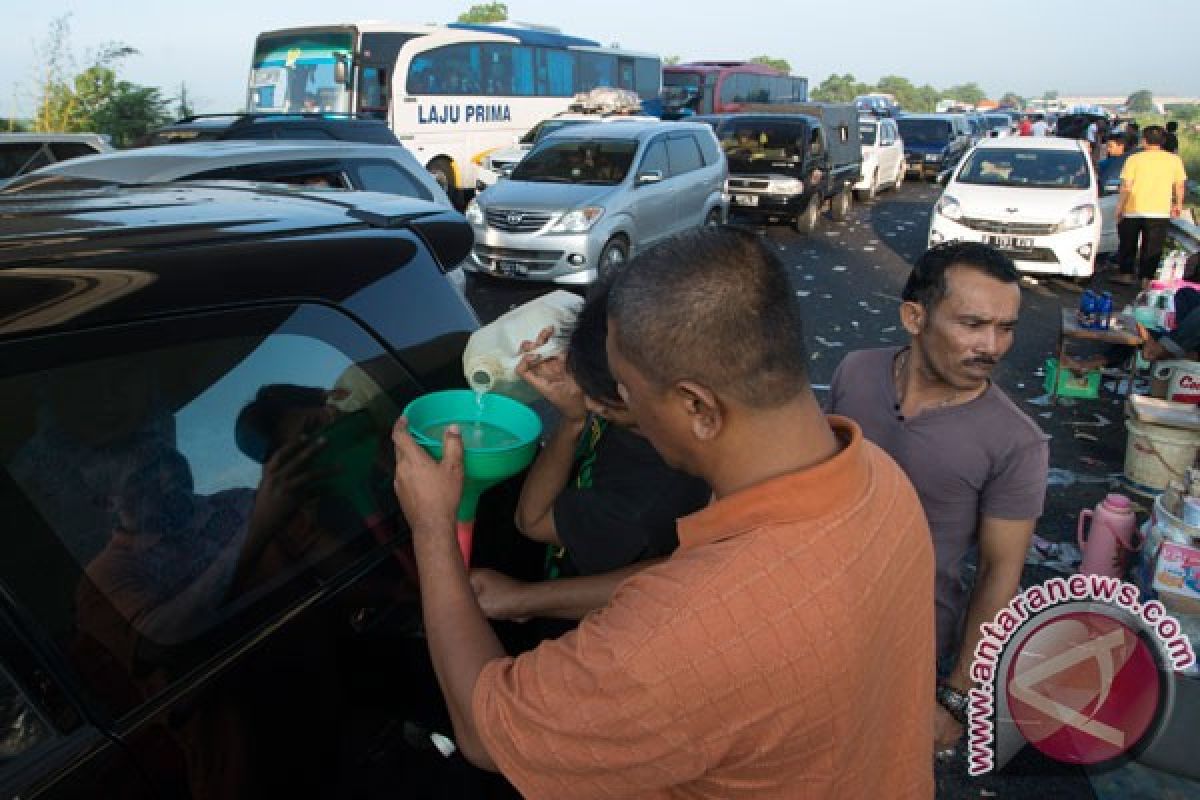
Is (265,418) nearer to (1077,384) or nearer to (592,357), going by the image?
(592,357)

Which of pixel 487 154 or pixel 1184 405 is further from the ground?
pixel 487 154

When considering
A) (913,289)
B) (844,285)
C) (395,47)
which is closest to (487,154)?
(395,47)

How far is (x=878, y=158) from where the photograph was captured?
19.5m

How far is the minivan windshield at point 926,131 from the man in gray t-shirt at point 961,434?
83.3 ft

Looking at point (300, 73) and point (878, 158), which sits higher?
point (300, 73)

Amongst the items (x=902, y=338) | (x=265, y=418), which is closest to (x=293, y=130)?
(x=902, y=338)

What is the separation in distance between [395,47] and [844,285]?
9822mm

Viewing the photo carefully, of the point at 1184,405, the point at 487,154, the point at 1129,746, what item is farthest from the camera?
the point at 487,154

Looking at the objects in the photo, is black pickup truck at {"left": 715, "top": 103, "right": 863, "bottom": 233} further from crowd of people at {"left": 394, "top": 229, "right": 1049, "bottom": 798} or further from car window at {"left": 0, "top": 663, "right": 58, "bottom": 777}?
car window at {"left": 0, "top": 663, "right": 58, "bottom": 777}

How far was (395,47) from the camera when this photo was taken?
15844 millimetres

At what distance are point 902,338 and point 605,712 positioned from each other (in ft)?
27.2

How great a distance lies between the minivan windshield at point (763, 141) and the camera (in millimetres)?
14523

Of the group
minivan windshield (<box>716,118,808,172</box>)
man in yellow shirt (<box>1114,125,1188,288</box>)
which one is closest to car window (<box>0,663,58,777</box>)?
man in yellow shirt (<box>1114,125,1188,288</box>)

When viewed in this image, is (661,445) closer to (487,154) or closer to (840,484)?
(840,484)
